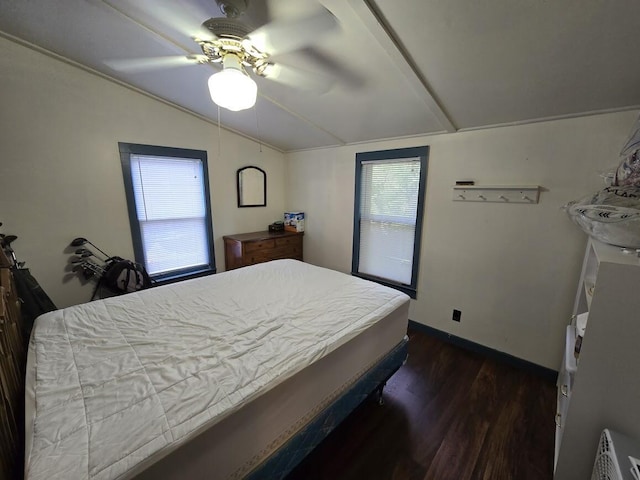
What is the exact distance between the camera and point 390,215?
2.84 metres

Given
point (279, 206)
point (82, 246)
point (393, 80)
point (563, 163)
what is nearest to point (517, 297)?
point (563, 163)

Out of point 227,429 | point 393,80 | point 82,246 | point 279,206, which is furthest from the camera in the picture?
point 279,206

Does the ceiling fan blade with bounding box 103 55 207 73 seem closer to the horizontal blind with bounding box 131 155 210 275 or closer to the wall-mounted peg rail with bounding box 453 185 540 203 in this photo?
the horizontal blind with bounding box 131 155 210 275

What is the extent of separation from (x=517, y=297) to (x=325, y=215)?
2.26 m

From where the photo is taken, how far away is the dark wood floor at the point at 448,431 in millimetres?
1373

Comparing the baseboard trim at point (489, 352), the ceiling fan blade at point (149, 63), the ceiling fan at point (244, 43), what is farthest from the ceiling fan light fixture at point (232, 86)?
the baseboard trim at point (489, 352)

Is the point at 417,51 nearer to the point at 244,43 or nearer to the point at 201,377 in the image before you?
the point at 244,43

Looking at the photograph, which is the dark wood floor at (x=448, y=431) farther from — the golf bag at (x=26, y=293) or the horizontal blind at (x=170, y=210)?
the horizontal blind at (x=170, y=210)

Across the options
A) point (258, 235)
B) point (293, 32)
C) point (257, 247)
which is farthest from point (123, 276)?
point (293, 32)

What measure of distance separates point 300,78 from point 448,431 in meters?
2.63

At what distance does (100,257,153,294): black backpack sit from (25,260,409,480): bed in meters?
0.81

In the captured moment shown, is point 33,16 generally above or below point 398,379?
above

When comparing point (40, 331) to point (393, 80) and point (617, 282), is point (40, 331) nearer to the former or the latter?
point (393, 80)

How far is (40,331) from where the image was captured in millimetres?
1312
